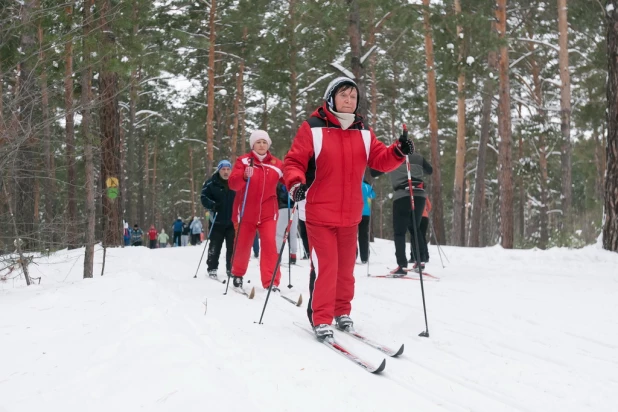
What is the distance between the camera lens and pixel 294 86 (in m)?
22.1

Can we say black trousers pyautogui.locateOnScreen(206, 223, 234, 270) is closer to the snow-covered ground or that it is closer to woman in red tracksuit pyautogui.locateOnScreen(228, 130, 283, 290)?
woman in red tracksuit pyautogui.locateOnScreen(228, 130, 283, 290)

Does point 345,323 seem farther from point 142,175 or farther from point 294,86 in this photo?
point 142,175

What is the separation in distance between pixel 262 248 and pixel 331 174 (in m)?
2.84

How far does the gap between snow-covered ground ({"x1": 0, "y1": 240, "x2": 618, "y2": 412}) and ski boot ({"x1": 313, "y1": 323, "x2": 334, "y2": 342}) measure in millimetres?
80

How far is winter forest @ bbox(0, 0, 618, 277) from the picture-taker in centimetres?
670

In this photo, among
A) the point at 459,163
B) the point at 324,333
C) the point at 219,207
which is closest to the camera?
the point at 324,333

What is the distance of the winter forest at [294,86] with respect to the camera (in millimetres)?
6699

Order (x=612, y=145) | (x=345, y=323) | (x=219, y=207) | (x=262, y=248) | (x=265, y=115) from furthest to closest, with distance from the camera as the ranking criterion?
(x=265, y=115) < (x=612, y=145) < (x=219, y=207) < (x=262, y=248) < (x=345, y=323)

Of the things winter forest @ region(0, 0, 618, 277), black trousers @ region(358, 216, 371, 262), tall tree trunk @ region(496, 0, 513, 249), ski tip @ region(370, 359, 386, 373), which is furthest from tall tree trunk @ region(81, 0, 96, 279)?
tall tree trunk @ region(496, 0, 513, 249)

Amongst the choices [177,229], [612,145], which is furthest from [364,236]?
[177,229]

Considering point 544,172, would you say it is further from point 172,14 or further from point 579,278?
point 579,278

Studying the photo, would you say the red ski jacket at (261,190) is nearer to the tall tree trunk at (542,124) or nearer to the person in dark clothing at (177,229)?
the tall tree trunk at (542,124)

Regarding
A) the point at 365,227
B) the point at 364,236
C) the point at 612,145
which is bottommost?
the point at 364,236

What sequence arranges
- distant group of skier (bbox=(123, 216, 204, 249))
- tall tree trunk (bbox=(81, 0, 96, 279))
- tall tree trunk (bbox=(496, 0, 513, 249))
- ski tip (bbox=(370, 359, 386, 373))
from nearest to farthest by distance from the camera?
1. ski tip (bbox=(370, 359, 386, 373))
2. tall tree trunk (bbox=(81, 0, 96, 279))
3. tall tree trunk (bbox=(496, 0, 513, 249))
4. distant group of skier (bbox=(123, 216, 204, 249))
